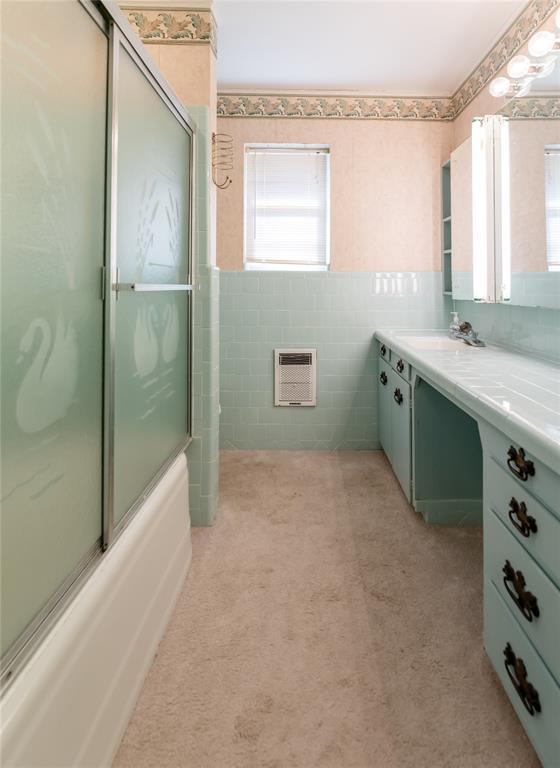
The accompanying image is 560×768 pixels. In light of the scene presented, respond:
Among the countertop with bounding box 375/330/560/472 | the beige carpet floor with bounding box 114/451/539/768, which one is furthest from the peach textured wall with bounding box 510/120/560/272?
the beige carpet floor with bounding box 114/451/539/768

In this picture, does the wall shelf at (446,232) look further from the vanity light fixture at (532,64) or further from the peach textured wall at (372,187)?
the vanity light fixture at (532,64)

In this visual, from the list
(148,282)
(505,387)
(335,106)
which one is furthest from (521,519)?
(335,106)

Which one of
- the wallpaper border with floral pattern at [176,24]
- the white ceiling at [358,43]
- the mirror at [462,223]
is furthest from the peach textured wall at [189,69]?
the mirror at [462,223]

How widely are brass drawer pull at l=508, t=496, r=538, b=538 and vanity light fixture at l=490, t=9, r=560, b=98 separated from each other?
1.90m

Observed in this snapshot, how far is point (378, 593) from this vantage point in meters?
1.93

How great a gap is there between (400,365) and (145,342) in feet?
5.42

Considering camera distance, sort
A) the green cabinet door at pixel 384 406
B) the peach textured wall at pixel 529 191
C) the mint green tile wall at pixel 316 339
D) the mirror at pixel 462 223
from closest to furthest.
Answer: the peach textured wall at pixel 529 191, the mirror at pixel 462 223, the green cabinet door at pixel 384 406, the mint green tile wall at pixel 316 339

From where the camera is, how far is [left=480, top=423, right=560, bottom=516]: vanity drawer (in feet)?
3.59

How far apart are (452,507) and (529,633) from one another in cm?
135

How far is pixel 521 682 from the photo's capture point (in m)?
1.21

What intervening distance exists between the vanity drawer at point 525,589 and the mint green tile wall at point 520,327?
1.25 m

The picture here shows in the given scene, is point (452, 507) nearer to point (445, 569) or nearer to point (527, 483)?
point (445, 569)

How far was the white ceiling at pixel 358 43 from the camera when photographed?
2.64m

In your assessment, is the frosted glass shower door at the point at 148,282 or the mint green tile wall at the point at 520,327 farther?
the mint green tile wall at the point at 520,327
